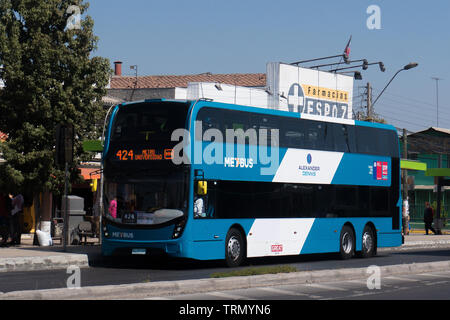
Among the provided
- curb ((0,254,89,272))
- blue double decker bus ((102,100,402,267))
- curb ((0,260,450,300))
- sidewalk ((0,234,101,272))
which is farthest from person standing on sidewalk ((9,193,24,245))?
curb ((0,260,450,300))

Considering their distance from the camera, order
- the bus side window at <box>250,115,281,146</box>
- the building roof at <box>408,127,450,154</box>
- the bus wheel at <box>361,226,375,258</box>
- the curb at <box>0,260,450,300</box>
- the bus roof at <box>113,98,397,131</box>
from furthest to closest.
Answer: the building roof at <box>408,127,450,154</box> < the bus wheel at <box>361,226,375,258</box> < the bus side window at <box>250,115,281,146</box> < the bus roof at <box>113,98,397,131</box> < the curb at <box>0,260,450,300</box>

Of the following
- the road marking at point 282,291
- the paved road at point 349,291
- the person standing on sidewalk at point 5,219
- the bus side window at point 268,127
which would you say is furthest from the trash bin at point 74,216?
the road marking at point 282,291

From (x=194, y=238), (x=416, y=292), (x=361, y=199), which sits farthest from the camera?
(x=361, y=199)

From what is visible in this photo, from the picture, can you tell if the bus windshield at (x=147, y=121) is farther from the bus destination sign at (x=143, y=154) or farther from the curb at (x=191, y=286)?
the curb at (x=191, y=286)

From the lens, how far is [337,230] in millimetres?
24844

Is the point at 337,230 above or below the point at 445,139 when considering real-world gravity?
below

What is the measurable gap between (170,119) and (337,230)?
24.3ft

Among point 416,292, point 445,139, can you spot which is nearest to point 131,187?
point 416,292

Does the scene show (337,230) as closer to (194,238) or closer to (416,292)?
(194,238)

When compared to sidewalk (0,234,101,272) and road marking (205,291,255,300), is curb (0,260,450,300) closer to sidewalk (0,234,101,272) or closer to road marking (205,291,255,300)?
road marking (205,291,255,300)

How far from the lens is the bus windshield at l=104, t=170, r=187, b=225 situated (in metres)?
19.6

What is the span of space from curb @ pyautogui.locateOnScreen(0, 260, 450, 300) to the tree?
13.1m
